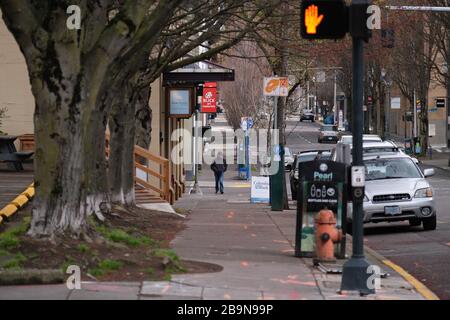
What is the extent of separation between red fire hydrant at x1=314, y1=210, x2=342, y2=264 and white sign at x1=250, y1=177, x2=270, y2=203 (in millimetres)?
17441

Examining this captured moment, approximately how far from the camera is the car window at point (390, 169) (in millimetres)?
19922

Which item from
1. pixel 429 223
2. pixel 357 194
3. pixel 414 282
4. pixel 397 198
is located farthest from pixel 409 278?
pixel 429 223

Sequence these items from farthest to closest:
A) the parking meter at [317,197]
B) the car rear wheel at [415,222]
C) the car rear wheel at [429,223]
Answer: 1. the car rear wheel at [415,222]
2. the car rear wheel at [429,223]
3. the parking meter at [317,197]

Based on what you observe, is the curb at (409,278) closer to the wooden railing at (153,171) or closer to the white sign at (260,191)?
the wooden railing at (153,171)

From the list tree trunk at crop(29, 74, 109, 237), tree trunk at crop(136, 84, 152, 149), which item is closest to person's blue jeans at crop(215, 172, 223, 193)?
tree trunk at crop(136, 84, 152, 149)

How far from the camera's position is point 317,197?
14062mm

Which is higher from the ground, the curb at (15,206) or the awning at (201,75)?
the awning at (201,75)

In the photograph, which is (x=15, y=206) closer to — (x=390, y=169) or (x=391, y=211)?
(x=391, y=211)

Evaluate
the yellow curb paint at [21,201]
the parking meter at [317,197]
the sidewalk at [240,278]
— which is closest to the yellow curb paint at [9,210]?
the yellow curb paint at [21,201]

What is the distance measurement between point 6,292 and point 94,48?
362cm

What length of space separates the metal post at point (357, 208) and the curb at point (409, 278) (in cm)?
75

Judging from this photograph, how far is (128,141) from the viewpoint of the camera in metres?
20.1

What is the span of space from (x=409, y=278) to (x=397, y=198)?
21.3 ft
